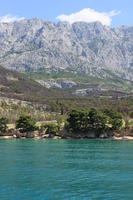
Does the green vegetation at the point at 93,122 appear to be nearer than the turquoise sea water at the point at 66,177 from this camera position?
No

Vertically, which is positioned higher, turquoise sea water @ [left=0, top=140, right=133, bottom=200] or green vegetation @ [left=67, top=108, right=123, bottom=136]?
green vegetation @ [left=67, top=108, right=123, bottom=136]

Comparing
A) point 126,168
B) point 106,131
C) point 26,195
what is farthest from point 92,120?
point 26,195

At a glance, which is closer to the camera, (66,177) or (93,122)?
(66,177)

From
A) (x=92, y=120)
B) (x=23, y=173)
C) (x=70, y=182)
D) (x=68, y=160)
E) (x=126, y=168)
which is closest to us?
(x=70, y=182)

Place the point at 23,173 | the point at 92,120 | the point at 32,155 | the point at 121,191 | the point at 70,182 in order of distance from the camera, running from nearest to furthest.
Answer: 1. the point at 121,191
2. the point at 70,182
3. the point at 23,173
4. the point at 32,155
5. the point at 92,120

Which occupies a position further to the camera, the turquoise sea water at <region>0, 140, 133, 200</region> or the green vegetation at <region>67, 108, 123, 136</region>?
the green vegetation at <region>67, 108, 123, 136</region>

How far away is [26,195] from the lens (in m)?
59.1

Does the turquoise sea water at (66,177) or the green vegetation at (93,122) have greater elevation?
the green vegetation at (93,122)

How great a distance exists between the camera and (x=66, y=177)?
251ft

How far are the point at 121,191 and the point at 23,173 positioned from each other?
84.1ft

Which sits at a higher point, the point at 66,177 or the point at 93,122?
the point at 93,122

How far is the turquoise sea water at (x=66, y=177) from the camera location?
60.1m

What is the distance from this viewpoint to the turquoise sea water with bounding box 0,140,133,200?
197 feet

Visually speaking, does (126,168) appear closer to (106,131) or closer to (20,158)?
(20,158)
